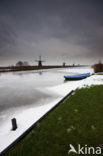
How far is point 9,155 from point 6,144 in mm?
514

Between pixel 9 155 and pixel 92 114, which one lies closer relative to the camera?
pixel 9 155

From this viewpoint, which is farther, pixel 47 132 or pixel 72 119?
pixel 72 119

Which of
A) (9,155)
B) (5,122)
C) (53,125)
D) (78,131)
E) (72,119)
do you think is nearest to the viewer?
(9,155)

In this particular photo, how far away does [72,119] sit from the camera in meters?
4.64

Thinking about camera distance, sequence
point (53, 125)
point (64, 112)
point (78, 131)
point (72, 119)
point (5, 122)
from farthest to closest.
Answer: point (64, 112)
point (5, 122)
point (72, 119)
point (53, 125)
point (78, 131)

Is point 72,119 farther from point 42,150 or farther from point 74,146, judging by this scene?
point 42,150

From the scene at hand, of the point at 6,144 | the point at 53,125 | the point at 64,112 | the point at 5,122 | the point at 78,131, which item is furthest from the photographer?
the point at 64,112

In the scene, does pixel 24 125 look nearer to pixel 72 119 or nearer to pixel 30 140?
pixel 30 140

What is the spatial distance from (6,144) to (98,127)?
12.6 feet

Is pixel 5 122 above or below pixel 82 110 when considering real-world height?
below

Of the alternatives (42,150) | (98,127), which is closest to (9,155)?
(42,150)

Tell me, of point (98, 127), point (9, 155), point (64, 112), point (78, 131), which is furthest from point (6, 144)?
point (98, 127)

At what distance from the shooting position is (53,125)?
4.31 metres

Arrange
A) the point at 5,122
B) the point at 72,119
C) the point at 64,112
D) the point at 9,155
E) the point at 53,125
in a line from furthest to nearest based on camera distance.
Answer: the point at 64,112 < the point at 5,122 < the point at 72,119 < the point at 53,125 < the point at 9,155
